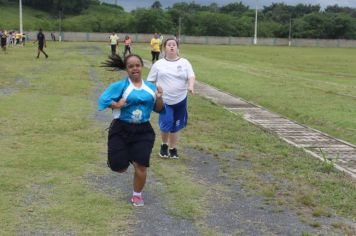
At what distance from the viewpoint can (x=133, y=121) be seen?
5.84 meters

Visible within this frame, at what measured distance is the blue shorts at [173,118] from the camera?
7980mm

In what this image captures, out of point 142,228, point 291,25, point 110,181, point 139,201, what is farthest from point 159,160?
point 291,25

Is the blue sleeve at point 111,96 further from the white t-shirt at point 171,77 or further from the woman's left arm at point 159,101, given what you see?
the white t-shirt at point 171,77

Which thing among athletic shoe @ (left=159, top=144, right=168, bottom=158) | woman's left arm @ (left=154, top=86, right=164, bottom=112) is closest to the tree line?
athletic shoe @ (left=159, top=144, right=168, bottom=158)

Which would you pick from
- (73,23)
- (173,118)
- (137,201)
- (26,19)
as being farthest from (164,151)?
(26,19)

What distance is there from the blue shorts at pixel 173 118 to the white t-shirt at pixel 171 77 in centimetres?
9

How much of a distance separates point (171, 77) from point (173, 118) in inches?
22.8

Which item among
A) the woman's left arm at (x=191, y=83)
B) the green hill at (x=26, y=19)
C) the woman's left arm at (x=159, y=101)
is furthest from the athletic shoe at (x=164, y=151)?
the green hill at (x=26, y=19)

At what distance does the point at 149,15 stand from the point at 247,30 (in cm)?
2492

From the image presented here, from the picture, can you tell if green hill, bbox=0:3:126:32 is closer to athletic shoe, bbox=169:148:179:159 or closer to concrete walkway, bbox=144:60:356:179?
concrete walkway, bbox=144:60:356:179

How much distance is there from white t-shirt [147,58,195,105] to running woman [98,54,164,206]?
201 centimetres

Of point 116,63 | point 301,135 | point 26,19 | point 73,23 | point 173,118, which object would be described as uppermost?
point 26,19

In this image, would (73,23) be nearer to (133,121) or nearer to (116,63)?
(116,63)

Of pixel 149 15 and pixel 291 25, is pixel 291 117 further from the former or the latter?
pixel 291 25
